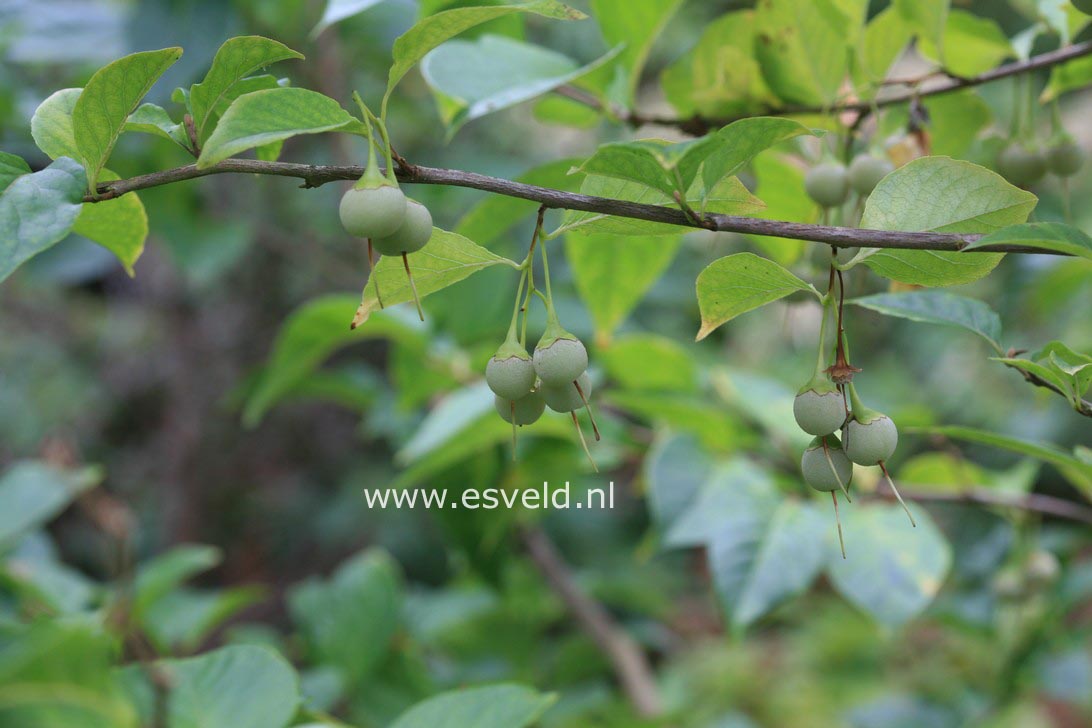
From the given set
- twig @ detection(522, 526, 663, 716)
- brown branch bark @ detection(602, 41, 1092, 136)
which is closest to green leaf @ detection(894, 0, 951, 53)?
brown branch bark @ detection(602, 41, 1092, 136)

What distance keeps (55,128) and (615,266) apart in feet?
1.52

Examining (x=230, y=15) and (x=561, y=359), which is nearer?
(x=561, y=359)

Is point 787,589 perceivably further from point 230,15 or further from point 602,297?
point 230,15

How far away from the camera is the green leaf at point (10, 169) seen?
1.24 feet

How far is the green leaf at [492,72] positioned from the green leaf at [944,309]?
0.87 ft

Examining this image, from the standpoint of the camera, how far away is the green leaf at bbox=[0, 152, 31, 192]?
378mm

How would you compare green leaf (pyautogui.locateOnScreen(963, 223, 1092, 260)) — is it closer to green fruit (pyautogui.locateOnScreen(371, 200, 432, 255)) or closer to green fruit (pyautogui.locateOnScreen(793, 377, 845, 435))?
green fruit (pyautogui.locateOnScreen(793, 377, 845, 435))

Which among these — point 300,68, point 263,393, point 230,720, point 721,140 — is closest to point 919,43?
point 721,140

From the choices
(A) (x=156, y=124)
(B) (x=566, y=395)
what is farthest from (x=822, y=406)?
(A) (x=156, y=124)

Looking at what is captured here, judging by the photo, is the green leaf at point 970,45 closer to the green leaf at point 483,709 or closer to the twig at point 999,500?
the twig at point 999,500

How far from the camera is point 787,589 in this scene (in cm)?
77

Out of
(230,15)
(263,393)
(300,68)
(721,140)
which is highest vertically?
(721,140)

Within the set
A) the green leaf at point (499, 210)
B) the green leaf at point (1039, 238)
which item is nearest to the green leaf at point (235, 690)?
the green leaf at point (499, 210)

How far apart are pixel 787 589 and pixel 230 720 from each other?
0.46 meters
